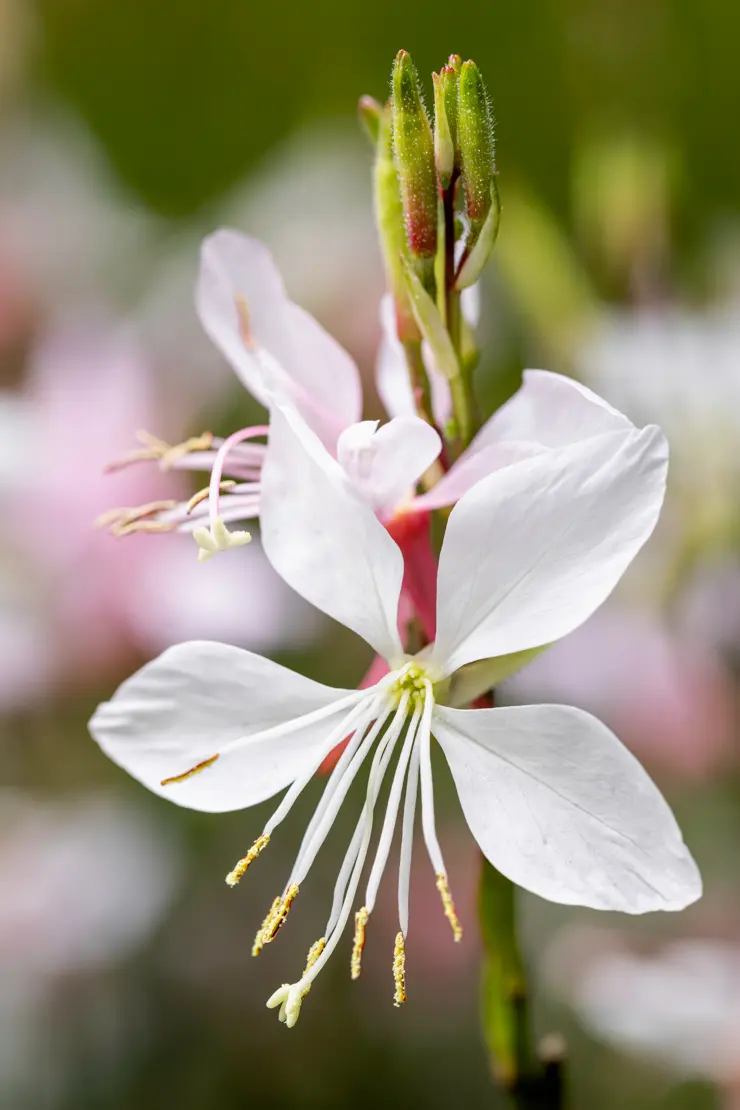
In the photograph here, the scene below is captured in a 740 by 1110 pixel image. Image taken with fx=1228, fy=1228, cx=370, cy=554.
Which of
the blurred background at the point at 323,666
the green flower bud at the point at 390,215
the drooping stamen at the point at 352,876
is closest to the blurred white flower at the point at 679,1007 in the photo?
the blurred background at the point at 323,666

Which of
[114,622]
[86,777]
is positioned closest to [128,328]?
[114,622]

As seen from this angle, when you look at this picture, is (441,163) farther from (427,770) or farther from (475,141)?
(427,770)

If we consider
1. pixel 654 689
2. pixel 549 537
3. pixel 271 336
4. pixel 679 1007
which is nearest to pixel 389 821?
pixel 549 537

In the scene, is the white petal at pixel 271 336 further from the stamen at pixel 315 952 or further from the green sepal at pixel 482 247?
the stamen at pixel 315 952

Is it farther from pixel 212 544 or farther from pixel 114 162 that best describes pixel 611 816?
pixel 114 162

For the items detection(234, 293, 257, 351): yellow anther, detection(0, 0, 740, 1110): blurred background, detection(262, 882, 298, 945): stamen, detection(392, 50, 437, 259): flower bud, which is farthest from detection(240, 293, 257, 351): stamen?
detection(0, 0, 740, 1110): blurred background
